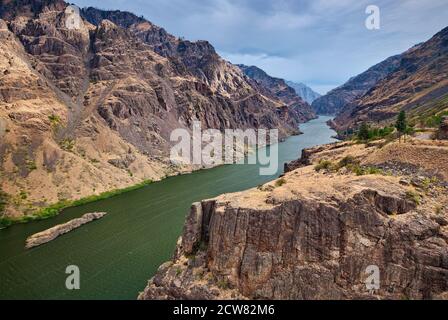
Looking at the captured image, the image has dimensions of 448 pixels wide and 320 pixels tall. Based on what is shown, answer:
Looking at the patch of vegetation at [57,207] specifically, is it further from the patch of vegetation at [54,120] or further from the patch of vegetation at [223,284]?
the patch of vegetation at [223,284]

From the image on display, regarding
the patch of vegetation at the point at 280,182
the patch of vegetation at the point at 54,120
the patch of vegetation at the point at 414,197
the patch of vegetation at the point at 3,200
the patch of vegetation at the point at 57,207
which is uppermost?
the patch of vegetation at the point at 54,120

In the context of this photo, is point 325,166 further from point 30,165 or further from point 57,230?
point 30,165

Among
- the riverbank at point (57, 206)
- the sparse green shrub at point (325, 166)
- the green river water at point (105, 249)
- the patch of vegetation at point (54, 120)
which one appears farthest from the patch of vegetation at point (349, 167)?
the patch of vegetation at point (54, 120)

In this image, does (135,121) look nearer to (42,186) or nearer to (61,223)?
(42,186)

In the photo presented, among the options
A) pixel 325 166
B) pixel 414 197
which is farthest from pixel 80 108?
pixel 414 197

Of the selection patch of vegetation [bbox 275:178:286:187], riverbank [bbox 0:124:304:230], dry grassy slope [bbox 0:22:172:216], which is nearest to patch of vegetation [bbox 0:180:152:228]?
riverbank [bbox 0:124:304:230]

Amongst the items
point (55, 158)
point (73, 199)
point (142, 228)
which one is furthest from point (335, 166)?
point (55, 158)
